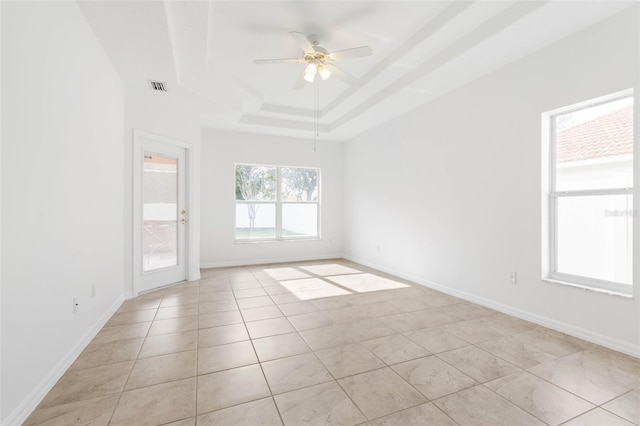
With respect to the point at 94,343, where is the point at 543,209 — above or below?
above

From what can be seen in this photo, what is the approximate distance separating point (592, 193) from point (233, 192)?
5327 millimetres

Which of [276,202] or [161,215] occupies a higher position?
[276,202]

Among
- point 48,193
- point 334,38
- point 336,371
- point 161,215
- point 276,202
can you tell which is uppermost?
point 334,38

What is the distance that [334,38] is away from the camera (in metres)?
3.14

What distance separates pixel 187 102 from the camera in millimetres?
4242

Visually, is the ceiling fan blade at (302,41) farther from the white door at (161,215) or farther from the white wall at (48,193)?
the white door at (161,215)

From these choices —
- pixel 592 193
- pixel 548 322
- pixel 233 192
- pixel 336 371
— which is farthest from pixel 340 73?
pixel 233 192

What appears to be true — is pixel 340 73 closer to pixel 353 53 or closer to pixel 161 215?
pixel 353 53

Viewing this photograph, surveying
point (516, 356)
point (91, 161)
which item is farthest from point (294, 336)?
point (91, 161)

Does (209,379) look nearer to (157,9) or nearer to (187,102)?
(157,9)

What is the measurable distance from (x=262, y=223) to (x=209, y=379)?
443cm

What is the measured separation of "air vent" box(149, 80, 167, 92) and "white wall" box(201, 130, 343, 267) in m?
1.85

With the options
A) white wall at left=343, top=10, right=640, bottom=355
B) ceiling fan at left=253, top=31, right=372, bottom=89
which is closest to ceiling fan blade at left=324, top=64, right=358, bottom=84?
ceiling fan at left=253, top=31, right=372, bottom=89

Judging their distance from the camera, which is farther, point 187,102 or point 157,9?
point 187,102
